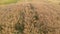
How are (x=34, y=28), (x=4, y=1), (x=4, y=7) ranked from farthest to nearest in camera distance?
(x=4, y=1), (x=4, y=7), (x=34, y=28)

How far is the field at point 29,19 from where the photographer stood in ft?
29.3

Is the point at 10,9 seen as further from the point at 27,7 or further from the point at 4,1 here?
the point at 4,1

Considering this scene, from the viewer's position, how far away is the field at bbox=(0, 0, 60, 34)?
8.95 meters

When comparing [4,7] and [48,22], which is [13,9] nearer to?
[4,7]

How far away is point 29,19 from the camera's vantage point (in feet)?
29.9

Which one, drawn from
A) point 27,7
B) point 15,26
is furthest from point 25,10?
point 15,26

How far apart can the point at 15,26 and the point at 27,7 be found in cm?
93

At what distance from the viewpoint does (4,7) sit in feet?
31.8

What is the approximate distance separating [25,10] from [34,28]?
2.80ft

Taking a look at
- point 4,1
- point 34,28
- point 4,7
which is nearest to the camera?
point 34,28

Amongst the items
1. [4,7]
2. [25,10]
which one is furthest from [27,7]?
[4,7]

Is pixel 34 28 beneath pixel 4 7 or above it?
beneath

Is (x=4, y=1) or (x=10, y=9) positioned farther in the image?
(x=4, y=1)

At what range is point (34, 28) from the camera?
8.95 metres
